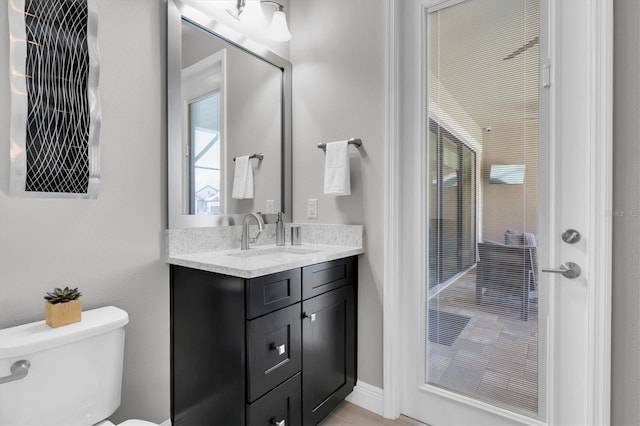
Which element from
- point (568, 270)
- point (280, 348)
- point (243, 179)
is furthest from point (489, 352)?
point (243, 179)

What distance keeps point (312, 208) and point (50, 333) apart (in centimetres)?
134

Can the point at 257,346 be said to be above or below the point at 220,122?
below

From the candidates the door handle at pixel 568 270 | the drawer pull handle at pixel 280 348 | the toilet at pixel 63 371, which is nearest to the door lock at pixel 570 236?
the door handle at pixel 568 270

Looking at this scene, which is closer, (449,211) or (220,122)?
(449,211)

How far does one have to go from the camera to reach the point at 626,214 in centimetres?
118

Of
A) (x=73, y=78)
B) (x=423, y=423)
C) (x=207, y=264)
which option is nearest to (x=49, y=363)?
(x=207, y=264)

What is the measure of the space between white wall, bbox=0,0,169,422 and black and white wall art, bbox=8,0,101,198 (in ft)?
0.11

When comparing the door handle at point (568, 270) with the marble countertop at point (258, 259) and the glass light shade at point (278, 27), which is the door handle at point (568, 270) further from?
the glass light shade at point (278, 27)

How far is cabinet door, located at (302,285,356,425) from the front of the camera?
1.51 m

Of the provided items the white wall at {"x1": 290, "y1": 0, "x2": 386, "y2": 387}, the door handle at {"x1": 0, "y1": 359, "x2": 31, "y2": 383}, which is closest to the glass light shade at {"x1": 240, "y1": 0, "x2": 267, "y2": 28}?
the white wall at {"x1": 290, "y1": 0, "x2": 386, "y2": 387}

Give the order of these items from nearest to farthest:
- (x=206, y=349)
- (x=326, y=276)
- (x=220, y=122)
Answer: (x=206, y=349) → (x=326, y=276) → (x=220, y=122)

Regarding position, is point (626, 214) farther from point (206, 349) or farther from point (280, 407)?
point (206, 349)

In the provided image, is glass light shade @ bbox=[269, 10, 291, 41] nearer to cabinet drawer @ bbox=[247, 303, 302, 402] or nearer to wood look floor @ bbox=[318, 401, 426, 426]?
cabinet drawer @ bbox=[247, 303, 302, 402]

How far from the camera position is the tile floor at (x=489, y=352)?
142cm
